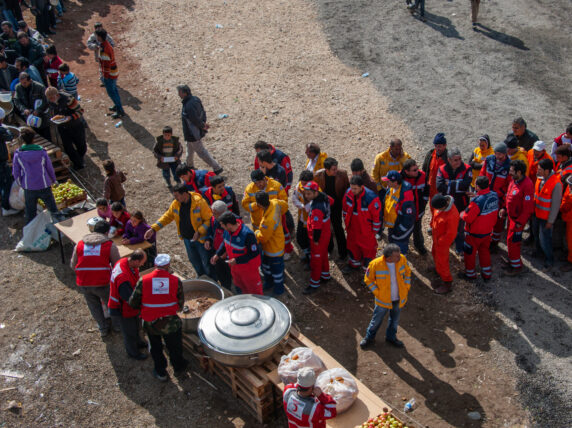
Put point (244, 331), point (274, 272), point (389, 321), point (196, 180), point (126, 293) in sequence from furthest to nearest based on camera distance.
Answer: point (196, 180) → point (274, 272) → point (389, 321) → point (126, 293) → point (244, 331)

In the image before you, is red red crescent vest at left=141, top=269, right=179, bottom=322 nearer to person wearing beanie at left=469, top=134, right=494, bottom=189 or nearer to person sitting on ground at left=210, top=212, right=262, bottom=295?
person sitting on ground at left=210, top=212, right=262, bottom=295

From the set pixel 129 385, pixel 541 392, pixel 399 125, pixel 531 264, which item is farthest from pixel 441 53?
pixel 129 385

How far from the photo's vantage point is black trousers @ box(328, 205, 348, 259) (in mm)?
8758

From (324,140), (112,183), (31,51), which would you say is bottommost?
(324,140)

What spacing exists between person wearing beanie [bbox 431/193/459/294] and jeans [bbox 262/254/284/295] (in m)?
2.36

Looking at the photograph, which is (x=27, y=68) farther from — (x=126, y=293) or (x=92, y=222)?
(x=126, y=293)

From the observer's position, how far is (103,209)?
8.35 m

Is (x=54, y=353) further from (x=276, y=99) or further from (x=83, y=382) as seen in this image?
(x=276, y=99)

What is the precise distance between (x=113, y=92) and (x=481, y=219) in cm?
957

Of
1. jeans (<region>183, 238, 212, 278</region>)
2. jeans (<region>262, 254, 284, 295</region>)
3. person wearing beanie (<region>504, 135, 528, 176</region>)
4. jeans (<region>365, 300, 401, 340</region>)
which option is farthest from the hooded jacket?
person wearing beanie (<region>504, 135, 528, 176</region>)

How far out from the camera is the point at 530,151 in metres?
9.02

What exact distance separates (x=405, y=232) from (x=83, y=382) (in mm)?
5062

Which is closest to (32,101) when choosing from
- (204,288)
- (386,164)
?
(204,288)

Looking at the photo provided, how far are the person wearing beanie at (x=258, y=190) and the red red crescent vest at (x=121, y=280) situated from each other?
6.93 ft
